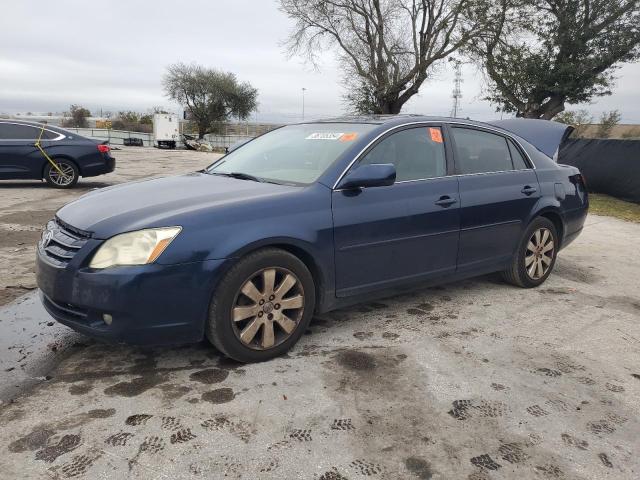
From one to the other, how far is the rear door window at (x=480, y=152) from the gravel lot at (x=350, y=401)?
1.21 metres

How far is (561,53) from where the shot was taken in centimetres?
2041

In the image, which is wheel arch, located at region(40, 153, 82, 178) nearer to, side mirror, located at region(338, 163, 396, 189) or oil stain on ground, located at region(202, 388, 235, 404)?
side mirror, located at region(338, 163, 396, 189)

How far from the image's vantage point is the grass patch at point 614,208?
10.4m

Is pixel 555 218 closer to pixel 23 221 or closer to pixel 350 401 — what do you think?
pixel 350 401

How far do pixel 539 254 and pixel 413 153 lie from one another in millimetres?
1860

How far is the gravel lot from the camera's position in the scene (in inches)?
88.6

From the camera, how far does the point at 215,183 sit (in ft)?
11.8

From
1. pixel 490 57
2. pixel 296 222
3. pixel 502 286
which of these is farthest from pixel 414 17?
pixel 296 222

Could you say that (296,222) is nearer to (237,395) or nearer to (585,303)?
(237,395)

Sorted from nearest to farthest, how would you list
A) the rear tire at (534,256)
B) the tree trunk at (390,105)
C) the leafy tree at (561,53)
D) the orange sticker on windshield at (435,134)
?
the orange sticker on windshield at (435,134) → the rear tire at (534,256) → the leafy tree at (561,53) → the tree trunk at (390,105)

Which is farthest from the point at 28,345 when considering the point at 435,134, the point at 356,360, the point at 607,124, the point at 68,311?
the point at 607,124

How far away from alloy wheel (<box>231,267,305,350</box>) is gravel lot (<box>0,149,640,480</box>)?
0.59 ft

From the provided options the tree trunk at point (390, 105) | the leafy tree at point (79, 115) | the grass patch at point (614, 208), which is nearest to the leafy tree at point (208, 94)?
the leafy tree at point (79, 115)

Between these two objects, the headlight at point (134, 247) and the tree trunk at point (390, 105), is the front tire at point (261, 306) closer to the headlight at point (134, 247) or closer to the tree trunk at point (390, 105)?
the headlight at point (134, 247)
